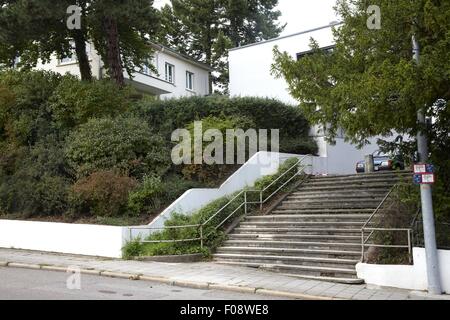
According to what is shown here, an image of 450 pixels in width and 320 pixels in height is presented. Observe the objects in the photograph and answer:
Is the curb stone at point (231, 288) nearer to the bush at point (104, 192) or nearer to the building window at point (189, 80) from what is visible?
the bush at point (104, 192)

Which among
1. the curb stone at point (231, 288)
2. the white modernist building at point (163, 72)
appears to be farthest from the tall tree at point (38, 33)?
the curb stone at point (231, 288)

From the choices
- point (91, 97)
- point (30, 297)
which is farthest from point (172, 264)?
point (91, 97)

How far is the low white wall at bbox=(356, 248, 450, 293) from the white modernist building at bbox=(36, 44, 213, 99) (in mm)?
18531

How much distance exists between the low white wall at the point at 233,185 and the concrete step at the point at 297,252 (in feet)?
6.66

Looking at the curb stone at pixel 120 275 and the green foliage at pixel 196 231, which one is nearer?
the curb stone at pixel 120 275

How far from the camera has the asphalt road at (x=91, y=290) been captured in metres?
9.05

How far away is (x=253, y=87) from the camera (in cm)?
2819

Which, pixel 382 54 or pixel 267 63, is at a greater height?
pixel 267 63

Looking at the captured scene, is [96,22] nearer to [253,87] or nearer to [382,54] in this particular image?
[253,87]

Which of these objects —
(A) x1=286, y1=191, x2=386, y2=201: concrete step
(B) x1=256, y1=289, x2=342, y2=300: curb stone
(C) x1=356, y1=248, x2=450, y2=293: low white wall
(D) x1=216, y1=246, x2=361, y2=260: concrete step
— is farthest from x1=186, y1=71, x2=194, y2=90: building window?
(B) x1=256, y1=289, x2=342, y2=300: curb stone

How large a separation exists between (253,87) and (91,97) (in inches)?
441

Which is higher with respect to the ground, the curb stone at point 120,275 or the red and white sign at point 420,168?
the red and white sign at point 420,168

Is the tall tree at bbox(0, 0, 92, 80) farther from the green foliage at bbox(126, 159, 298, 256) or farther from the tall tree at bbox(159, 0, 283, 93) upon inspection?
the tall tree at bbox(159, 0, 283, 93)

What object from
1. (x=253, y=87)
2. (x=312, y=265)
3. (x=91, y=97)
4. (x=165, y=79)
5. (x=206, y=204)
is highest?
(x=165, y=79)
